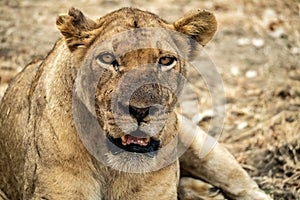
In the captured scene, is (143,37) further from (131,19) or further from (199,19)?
(199,19)

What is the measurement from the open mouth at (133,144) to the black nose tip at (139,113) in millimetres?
167

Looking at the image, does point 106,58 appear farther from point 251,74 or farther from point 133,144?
point 251,74

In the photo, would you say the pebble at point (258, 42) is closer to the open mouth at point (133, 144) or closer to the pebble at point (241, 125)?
the pebble at point (241, 125)

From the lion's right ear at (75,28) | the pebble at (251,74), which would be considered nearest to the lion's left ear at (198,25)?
the lion's right ear at (75,28)

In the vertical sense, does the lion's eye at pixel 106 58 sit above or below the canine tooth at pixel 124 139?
above

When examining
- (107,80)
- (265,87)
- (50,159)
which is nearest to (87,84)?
(107,80)

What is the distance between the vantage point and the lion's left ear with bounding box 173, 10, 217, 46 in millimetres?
4703

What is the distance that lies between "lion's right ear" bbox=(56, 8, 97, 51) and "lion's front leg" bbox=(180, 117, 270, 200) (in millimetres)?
1676

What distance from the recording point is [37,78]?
5.19 meters

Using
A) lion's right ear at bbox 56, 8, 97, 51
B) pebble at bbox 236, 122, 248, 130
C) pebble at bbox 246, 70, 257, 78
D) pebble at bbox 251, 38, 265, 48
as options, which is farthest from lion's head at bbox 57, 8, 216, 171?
pebble at bbox 251, 38, 265, 48

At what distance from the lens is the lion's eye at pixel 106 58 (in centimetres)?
433

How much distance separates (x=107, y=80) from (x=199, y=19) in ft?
2.34

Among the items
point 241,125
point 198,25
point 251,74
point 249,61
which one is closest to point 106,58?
point 198,25

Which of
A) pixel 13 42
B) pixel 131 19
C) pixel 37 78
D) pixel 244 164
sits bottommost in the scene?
pixel 244 164
